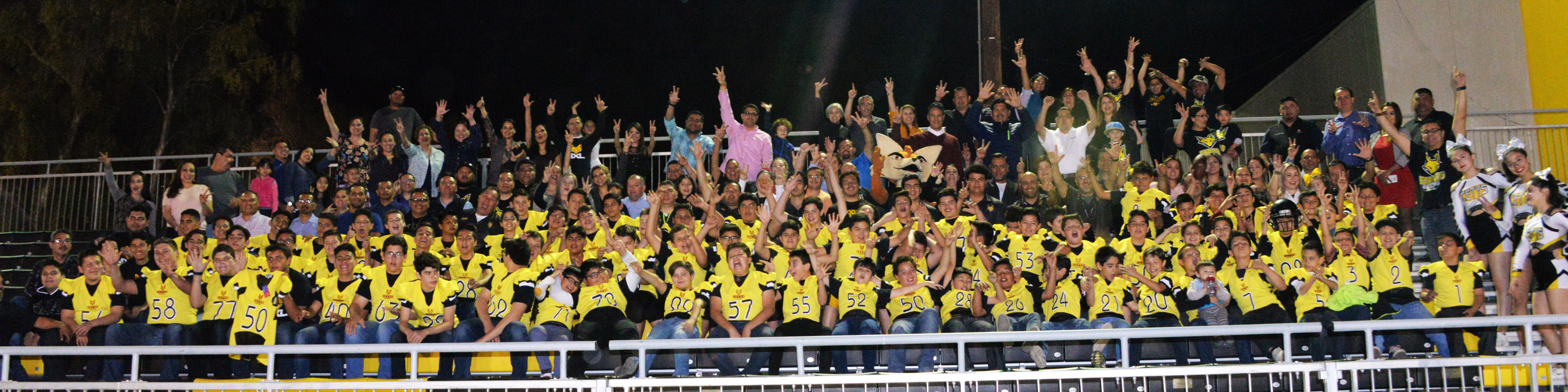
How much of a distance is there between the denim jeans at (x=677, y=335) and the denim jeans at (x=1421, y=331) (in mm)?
4783

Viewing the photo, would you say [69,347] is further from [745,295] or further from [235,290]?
[745,295]

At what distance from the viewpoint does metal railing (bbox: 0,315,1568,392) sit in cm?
576

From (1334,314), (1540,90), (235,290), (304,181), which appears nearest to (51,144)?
(304,181)

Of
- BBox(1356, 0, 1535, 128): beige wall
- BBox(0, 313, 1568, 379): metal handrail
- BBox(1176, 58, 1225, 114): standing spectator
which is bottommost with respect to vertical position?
BBox(0, 313, 1568, 379): metal handrail

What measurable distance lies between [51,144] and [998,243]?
20.4 m

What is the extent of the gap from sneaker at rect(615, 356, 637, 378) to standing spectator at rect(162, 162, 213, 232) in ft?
21.2

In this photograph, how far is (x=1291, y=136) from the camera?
11281 mm

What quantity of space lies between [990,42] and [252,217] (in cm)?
782

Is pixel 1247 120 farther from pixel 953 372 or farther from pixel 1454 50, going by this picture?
pixel 953 372

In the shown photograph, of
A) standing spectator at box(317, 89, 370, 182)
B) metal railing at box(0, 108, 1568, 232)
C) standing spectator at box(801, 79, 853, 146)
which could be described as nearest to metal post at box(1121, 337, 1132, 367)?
standing spectator at box(801, 79, 853, 146)

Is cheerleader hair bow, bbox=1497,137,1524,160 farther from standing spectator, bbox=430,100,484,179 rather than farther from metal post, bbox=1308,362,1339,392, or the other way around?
standing spectator, bbox=430,100,484,179

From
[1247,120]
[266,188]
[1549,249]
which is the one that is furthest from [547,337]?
[1247,120]

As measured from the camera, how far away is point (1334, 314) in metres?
8.24

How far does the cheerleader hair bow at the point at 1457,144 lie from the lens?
341 inches
